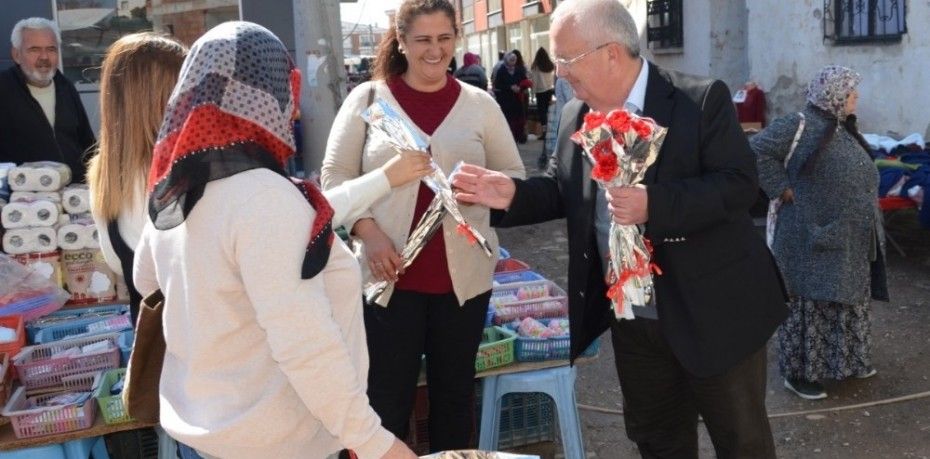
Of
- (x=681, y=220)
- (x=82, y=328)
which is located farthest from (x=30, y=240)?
(x=681, y=220)

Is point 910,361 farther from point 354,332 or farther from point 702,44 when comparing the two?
point 702,44

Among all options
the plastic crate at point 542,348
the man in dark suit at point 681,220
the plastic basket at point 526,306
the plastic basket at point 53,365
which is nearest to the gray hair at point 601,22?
the man in dark suit at point 681,220

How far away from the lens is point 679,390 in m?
2.78

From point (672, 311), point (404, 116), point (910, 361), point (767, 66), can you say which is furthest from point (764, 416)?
point (767, 66)

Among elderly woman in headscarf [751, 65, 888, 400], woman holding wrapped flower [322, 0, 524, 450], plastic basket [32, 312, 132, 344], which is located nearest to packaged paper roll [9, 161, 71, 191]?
plastic basket [32, 312, 132, 344]

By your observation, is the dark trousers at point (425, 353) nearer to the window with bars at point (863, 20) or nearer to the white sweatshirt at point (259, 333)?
the white sweatshirt at point (259, 333)

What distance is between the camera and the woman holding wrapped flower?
2.92 meters

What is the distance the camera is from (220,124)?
66.4 inches

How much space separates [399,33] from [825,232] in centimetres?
252

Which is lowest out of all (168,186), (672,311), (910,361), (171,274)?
(910,361)

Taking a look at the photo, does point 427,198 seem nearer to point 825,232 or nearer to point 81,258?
point 81,258

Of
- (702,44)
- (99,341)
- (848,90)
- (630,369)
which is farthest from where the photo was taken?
(702,44)

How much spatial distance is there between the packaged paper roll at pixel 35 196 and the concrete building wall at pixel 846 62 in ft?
25.5

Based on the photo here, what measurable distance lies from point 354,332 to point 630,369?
3.69 ft
